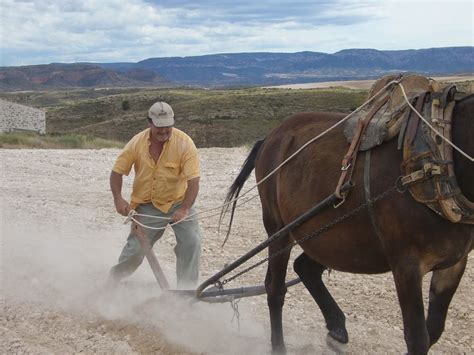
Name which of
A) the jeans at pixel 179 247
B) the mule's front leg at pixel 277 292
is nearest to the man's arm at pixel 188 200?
the jeans at pixel 179 247

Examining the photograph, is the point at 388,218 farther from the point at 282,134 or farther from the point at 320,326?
the point at 320,326

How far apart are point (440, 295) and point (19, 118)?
42.1 m

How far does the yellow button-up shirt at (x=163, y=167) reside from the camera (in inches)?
237

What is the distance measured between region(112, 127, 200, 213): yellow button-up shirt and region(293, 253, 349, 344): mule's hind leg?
1.41 meters

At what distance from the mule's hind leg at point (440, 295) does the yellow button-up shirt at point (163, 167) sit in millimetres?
2585

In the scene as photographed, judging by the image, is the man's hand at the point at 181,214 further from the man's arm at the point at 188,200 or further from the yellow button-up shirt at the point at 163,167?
the yellow button-up shirt at the point at 163,167

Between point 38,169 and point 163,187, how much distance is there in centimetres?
937

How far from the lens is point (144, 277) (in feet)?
23.1

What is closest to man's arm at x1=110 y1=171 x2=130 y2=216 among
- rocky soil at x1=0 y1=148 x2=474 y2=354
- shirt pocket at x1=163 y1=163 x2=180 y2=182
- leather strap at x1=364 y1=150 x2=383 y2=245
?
shirt pocket at x1=163 y1=163 x2=180 y2=182

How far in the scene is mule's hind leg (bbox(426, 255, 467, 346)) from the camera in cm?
433

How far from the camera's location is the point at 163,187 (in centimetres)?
614

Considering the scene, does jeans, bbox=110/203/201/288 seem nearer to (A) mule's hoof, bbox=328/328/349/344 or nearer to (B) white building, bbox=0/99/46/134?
(A) mule's hoof, bbox=328/328/349/344

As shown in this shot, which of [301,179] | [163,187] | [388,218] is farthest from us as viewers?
[163,187]

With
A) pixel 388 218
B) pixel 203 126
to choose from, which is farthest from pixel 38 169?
pixel 203 126
